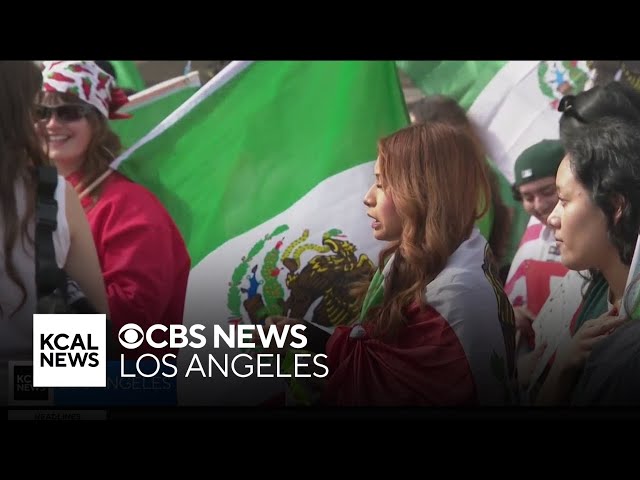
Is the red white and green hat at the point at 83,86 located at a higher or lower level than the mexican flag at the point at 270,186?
higher

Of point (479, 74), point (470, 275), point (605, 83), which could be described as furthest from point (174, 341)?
point (605, 83)

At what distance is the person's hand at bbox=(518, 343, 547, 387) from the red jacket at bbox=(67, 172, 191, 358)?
1.56 m

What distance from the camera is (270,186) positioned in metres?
5.08

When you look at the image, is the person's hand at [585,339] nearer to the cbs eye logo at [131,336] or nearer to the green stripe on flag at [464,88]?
the green stripe on flag at [464,88]

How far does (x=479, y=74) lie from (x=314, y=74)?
2.45 ft

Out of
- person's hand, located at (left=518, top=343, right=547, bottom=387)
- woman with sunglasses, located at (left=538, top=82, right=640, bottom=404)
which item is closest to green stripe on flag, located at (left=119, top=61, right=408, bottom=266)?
woman with sunglasses, located at (left=538, top=82, right=640, bottom=404)

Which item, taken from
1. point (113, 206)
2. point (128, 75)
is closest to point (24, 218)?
point (113, 206)

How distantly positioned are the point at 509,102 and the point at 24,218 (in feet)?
7.34

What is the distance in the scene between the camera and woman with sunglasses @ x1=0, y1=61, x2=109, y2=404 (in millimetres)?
5051

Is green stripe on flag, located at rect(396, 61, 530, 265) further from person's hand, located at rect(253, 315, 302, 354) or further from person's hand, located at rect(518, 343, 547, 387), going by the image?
person's hand, located at rect(253, 315, 302, 354)

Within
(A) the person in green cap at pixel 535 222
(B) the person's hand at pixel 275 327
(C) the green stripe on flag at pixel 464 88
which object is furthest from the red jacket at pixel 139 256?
(A) the person in green cap at pixel 535 222

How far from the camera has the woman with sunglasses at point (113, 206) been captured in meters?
5.07

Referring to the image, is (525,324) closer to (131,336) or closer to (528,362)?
(528,362)

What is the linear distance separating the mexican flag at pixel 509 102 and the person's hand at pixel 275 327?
1053mm
